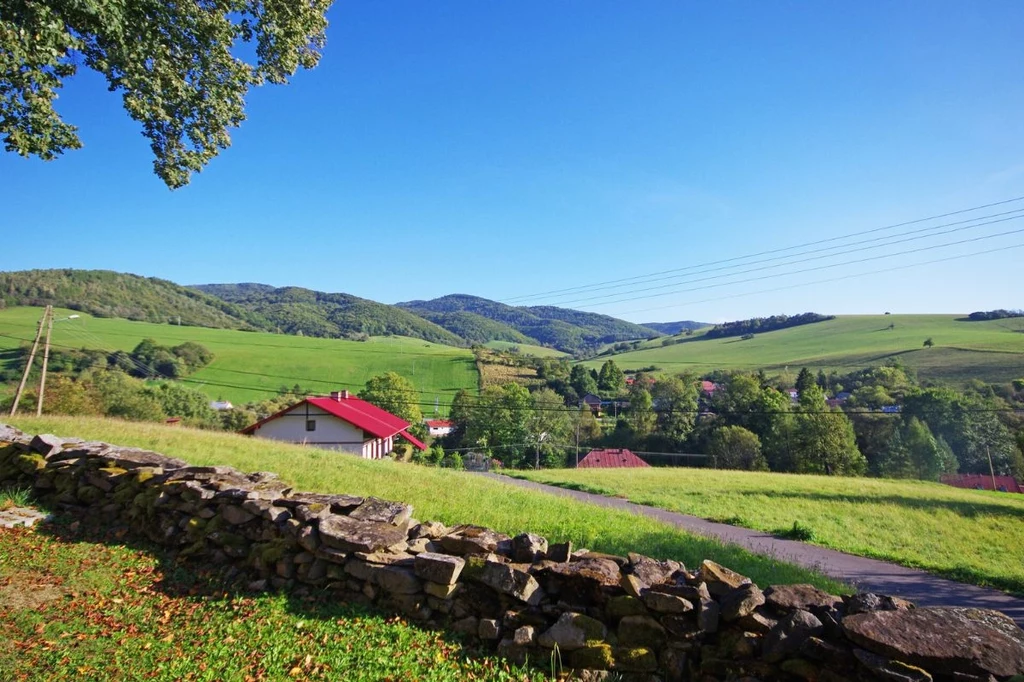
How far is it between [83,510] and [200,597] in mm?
4390

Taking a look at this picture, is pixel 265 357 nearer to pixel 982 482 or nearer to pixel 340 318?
pixel 340 318

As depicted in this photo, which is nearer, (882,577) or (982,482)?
(882,577)

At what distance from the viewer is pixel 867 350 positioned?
114 metres

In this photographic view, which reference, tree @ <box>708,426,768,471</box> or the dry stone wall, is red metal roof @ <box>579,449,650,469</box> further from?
the dry stone wall

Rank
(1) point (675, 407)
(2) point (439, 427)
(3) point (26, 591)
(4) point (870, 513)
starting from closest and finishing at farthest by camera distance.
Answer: (3) point (26, 591) < (4) point (870, 513) < (1) point (675, 407) < (2) point (439, 427)

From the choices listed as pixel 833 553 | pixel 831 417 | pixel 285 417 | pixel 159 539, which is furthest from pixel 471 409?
pixel 159 539

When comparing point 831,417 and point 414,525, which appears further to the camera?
point 831,417

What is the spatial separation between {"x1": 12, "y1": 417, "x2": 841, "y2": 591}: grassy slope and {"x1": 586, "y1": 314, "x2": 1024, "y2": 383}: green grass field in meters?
89.1

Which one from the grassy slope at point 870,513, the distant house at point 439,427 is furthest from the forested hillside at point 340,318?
the grassy slope at point 870,513

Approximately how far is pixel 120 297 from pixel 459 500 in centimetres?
13695

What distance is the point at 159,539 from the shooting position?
790cm

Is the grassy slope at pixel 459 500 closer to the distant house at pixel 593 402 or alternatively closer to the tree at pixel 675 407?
the tree at pixel 675 407

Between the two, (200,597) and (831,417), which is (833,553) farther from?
(831,417)

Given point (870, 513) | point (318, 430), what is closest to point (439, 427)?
point (318, 430)
